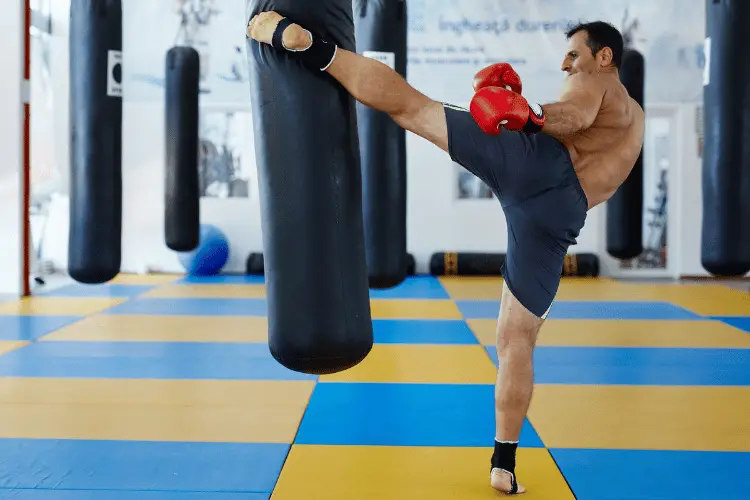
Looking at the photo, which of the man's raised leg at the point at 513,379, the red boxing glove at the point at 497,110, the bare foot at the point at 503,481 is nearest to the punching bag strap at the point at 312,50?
the red boxing glove at the point at 497,110

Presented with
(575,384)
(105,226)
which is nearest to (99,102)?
(105,226)

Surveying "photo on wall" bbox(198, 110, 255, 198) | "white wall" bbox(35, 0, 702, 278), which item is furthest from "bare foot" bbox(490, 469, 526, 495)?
"photo on wall" bbox(198, 110, 255, 198)

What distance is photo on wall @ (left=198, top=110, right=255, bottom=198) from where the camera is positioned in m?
8.74

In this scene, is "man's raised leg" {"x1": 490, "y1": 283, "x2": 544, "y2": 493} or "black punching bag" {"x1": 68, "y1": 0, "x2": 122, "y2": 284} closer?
"man's raised leg" {"x1": 490, "y1": 283, "x2": 544, "y2": 493}

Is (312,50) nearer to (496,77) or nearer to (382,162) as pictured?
(496,77)

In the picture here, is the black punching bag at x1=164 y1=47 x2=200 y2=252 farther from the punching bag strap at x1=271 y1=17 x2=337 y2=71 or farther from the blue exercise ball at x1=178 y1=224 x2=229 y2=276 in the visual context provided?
the blue exercise ball at x1=178 y1=224 x2=229 y2=276

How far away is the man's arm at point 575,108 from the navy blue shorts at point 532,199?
10cm

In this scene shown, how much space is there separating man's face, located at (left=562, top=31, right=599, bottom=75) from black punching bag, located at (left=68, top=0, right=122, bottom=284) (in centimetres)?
168

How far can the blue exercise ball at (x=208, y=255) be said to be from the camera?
8.45m

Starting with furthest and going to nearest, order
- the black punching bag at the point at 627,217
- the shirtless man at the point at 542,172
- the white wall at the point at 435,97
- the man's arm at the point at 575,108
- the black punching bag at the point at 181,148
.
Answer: the white wall at the point at 435,97
the black punching bag at the point at 627,217
the black punching bag at the point at 181,148
the shirtless man at the point at 542,172
the man's arm at the point at 575,108

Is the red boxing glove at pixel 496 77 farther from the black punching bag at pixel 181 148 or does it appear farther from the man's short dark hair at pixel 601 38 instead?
the black punching bag at pixel 181 148

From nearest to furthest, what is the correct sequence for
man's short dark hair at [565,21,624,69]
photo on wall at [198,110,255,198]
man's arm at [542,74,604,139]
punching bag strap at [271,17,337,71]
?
1. punching bag strap at [271,17,337,71]
2. man's arm at [542,74,604,139]
3. man's short dark hair at [565,21,624,69]
4. photo on wall at [198,110,255,198]

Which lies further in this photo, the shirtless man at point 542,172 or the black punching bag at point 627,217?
the black punching bag at point 627,217

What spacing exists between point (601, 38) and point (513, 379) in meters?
1.14
